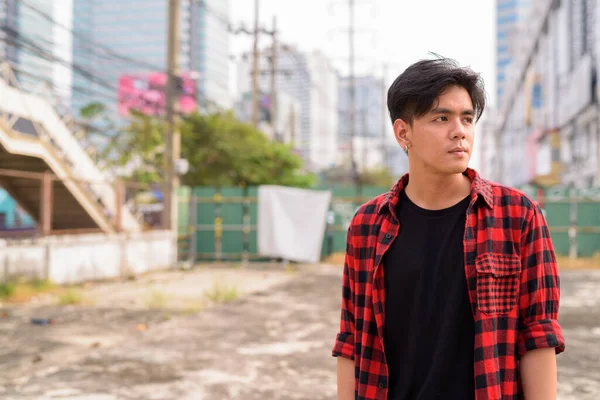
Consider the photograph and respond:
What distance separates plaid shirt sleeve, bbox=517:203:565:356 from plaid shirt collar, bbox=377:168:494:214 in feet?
0.47

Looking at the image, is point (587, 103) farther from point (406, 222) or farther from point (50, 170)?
point (406, 222)

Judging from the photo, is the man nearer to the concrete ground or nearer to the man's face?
the man's face

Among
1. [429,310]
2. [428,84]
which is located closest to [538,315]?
[429,310]

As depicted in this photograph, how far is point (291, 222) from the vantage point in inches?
695

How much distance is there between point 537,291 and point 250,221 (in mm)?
16563

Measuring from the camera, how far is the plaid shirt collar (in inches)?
73.2

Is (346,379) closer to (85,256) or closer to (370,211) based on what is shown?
(370,211)

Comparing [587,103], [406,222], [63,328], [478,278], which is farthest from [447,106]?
[587,103]

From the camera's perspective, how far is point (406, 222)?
1.97 meters

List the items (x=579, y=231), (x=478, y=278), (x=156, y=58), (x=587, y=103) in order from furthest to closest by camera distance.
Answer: (x=156, y=58), (x=587, y=103), (x=579, y=231), (x=478, y=278)

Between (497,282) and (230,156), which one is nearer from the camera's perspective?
(497,282)

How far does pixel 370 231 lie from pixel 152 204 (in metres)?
35.9

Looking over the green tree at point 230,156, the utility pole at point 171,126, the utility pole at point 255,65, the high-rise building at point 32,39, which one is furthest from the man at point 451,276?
the utility pole at point 255,65

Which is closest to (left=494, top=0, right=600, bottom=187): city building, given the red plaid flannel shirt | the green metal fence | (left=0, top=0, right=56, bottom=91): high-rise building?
the green metal fence
